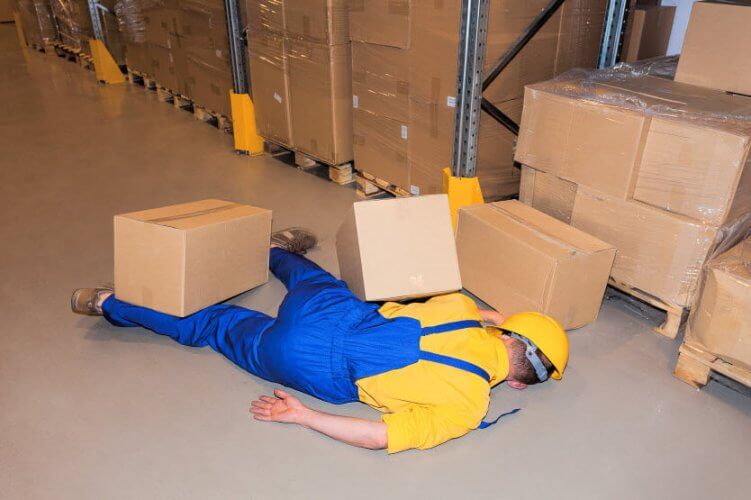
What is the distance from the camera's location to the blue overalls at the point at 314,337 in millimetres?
2107

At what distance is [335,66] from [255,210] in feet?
5.61

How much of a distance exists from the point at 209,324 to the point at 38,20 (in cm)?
1053

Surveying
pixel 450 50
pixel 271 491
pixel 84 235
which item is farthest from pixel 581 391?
pixel 84 235

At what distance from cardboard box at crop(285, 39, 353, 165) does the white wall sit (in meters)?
2.29

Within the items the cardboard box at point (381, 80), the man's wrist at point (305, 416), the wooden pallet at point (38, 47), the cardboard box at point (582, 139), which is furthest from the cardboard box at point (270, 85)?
the wooden pallet at point (38, 47)

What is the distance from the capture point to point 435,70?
3424 millimetres

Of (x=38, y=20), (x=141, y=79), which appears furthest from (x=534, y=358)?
(x=38, y=20)

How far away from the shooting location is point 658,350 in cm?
274

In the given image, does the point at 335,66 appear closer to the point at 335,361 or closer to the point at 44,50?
the point at 335,361

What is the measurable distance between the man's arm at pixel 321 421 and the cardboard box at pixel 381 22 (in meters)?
2.36

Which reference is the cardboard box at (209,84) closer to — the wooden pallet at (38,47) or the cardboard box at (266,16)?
the cardboard box at (266,16)

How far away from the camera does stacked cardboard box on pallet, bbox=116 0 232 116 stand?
18.2ft

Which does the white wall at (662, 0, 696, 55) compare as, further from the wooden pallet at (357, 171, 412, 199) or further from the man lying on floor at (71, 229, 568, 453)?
the man lying on floor at (71, 229, 568, 453)

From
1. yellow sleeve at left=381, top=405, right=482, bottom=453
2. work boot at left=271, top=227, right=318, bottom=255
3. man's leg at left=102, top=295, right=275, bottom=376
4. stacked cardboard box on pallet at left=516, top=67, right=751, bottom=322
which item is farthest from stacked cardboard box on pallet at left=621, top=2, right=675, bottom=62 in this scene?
man's leg at left=102, top=295, right=275, bottom=376
